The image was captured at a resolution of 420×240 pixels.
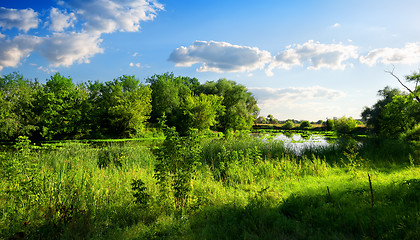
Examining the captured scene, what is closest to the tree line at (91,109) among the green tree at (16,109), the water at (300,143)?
the green tree at (16,109)

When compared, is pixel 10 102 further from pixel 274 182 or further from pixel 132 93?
pixel 274 182

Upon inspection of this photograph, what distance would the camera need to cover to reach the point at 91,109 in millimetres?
38094

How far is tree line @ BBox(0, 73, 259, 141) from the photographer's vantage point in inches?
1280

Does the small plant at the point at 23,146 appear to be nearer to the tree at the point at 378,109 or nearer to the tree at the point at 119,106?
the tree at the point at 119,106

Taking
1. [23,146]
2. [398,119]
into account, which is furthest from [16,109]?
[398,119]

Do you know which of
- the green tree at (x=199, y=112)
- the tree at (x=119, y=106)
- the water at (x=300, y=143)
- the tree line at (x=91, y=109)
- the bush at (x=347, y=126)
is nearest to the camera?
the water at (x=300, y=143)

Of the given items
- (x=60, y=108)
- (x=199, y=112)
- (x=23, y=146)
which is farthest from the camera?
(x=199, y=112)

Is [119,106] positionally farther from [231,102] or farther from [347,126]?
[347,126]

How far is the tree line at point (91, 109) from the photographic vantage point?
32.5 meters

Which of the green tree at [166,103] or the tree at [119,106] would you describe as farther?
the green tree at [166,103]

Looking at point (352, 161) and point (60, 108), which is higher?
point (60, 108)

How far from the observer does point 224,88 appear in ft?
173

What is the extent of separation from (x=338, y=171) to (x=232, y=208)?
21.5ft

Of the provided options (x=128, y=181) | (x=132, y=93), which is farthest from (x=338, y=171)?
(x=132, y=93)
